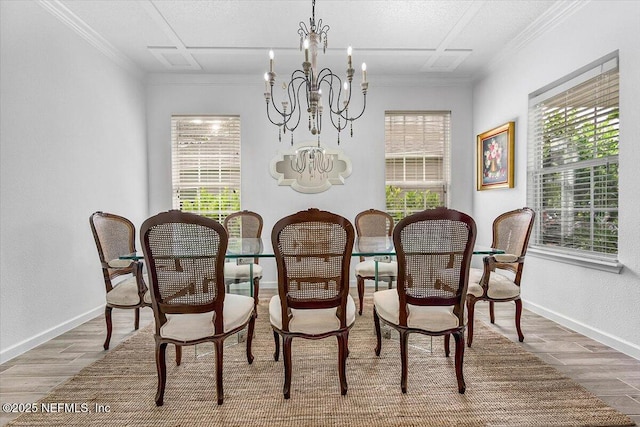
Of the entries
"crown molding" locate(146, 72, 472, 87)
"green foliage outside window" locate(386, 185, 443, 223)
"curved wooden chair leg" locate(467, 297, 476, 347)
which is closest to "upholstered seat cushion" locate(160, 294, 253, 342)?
"curved wooden chair leg" locate(467, 297, 476, 347)

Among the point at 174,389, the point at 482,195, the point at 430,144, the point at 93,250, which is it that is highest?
the point at 430,144

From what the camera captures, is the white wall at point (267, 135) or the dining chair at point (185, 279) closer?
the dining chair at point (185, 279)

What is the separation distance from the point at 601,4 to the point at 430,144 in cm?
218

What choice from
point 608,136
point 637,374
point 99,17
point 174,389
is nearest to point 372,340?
point 174,389

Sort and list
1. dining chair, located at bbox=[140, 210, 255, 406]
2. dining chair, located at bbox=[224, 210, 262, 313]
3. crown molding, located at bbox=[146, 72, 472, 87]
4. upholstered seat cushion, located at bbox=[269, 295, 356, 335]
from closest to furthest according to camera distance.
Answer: dining chair, located at bbox=[140, 210, 255, 406] < upholstered seat cushion, located at bbox=[269, 295, 356, 335] < dining chair, located at bbox=[224, 210, 262, 313] < crown molding, located at bbox=[146, 72, 472, 87]

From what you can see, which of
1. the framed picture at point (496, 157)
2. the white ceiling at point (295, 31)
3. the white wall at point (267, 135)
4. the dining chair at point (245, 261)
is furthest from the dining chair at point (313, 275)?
the framed picture at point (496, 157)

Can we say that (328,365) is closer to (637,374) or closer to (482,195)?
(637,374)

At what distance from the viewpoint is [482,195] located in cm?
427

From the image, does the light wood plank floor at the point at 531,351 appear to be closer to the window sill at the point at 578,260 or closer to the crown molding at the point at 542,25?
the window sill at the point at 578,260

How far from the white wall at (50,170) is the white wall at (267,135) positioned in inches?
25.5

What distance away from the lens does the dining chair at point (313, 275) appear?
1707 mm

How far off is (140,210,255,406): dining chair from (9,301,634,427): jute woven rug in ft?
0.54

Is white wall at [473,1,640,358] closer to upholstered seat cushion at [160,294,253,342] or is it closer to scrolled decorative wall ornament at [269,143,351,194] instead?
scrolled decorative wall ornament at [269,143,351,194]

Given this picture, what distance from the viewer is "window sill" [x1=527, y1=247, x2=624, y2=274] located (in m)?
2.41
